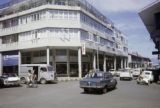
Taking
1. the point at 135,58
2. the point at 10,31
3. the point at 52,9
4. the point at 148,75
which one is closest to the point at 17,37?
the point at 10,31

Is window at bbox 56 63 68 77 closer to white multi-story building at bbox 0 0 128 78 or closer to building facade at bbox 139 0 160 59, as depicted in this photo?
white multi-story building at bbox 0 0 128 78

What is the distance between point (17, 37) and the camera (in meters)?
45.4

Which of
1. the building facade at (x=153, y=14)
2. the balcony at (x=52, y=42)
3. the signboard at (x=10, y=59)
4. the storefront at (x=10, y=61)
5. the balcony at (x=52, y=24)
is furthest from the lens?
the storefront at (x=10, y=61)

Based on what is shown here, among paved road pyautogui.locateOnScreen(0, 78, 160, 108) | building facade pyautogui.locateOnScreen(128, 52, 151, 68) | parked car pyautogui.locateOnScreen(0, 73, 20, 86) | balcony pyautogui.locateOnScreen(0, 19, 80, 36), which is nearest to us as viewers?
paved road pyautogui.locateOnScreen(0, 78, 160, 108)

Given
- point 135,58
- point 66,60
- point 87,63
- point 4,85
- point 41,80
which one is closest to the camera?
point 4,85

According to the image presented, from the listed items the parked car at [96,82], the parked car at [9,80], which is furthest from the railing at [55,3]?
the parked car at [96,82]

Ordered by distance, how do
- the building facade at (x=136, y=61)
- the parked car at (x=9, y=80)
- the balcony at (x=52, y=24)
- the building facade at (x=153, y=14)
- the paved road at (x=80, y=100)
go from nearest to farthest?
1. the paved road at (x=80, y=100)
2. the building facade at (x=153, y=14)
3. the parked car at (x=9, y=80)
4. the balcony at (x=52, y=24)
5. the building facade at (x=136, y=61)

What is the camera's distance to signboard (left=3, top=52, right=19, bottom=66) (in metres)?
45.4

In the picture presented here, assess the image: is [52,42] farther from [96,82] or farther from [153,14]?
[96,82]

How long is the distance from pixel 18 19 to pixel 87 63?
16028 millimetres

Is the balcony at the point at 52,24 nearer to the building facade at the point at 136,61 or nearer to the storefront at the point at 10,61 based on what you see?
the storefront at the point at 10,61

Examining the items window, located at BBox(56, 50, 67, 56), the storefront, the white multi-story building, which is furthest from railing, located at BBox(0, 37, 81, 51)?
the storefront

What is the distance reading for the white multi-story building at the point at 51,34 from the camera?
40.5 metres

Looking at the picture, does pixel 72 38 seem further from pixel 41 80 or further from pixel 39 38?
pixel 41 80
